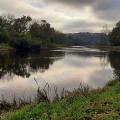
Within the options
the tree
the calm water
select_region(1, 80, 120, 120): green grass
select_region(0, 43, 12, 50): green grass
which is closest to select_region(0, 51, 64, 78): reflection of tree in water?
the calm water

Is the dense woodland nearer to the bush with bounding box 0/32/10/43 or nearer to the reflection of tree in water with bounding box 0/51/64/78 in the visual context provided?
the bush with bounding box 0/32/10/43

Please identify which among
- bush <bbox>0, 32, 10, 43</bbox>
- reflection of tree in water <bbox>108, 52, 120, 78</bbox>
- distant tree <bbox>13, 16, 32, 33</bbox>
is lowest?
reflection of tree in water <bbox>108, 52, 120, 78</bbox>

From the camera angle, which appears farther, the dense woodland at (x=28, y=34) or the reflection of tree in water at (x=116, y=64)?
the dense woodland at (x=28, y=34)

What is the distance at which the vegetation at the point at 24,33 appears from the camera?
9550cm

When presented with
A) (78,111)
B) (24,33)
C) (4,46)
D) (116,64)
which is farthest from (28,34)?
(78,111)

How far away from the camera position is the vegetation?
313 feet

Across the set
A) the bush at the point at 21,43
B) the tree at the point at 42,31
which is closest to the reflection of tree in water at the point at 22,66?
the bush at the point at 21,43

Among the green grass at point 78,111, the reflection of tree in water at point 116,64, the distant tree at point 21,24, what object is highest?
the distant tree at point 21,24

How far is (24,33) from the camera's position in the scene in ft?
349

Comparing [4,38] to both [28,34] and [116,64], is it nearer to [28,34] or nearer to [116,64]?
[28,34]

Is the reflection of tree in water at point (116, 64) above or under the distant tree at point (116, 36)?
under

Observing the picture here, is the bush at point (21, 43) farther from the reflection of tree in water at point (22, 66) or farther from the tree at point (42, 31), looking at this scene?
the reflection of tree in water at point (22, 66)

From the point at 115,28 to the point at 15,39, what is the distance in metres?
46.0

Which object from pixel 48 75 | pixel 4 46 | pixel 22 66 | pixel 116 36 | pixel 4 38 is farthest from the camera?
pixel 116 36
